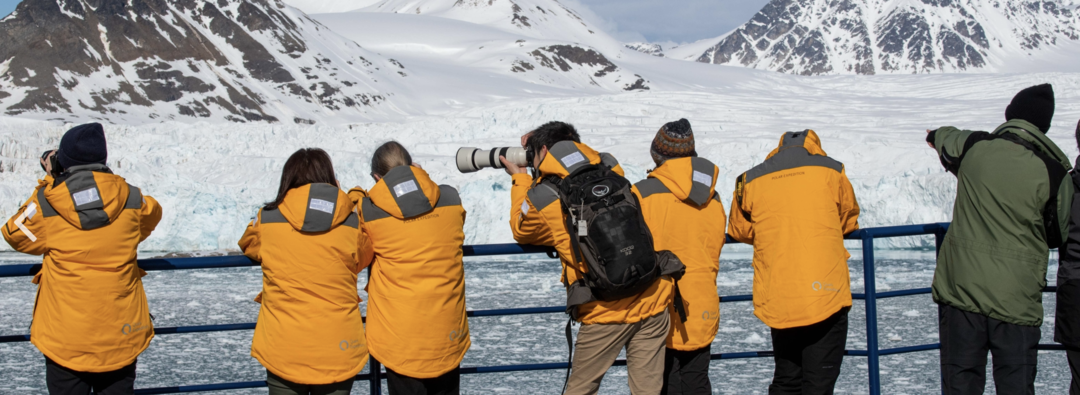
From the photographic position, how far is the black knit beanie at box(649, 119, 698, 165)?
8.30 feet

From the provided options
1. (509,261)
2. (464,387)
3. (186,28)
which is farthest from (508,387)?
(186,28)

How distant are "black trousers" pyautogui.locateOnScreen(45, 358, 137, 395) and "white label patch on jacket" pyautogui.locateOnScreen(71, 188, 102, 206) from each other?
1.64ft

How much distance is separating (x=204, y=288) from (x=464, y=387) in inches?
342

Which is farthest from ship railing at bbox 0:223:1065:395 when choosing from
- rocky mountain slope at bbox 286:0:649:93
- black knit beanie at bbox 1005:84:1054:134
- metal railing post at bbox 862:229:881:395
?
rocky mountain slope at bbox 286:0:649:93

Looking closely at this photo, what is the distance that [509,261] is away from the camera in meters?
17.2

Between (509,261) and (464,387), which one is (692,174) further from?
(509,261)

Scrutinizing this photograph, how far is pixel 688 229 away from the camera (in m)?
2.52

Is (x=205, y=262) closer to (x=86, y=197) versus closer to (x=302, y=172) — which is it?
(x=86, y=197)

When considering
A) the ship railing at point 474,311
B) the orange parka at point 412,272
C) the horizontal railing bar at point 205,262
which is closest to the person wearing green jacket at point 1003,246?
the ship railing at point 474,311

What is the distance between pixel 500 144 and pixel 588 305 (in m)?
19.3

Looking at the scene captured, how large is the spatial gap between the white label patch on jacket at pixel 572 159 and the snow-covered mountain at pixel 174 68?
44434 millimetres

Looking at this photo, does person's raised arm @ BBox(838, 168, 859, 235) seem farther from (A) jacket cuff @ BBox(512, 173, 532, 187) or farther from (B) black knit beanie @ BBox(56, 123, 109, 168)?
(B) black knit beanie @ BBox(56, 123, 109, 168)

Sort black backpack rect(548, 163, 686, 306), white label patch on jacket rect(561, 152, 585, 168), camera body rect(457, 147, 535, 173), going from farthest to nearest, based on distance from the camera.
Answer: camera body rect(457, 147, 535, 173) < white label patch on jacket rect(561, 152, 585, 168) < black backpack rect(548, 163, 686, 306)

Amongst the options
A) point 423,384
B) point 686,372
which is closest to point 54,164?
point 423,384
